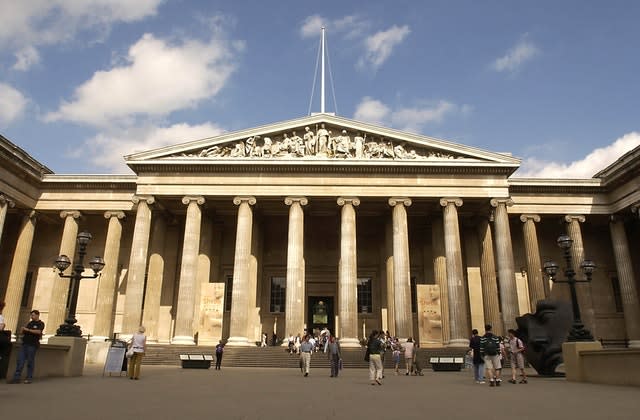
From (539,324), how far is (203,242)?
884 inches

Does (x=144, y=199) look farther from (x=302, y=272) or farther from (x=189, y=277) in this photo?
(x=302, y=272)

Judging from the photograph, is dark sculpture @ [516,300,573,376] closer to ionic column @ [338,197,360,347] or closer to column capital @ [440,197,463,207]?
ionic column @ [338,197,360,347]

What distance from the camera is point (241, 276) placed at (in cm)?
2991

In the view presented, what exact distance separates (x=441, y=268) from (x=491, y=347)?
17.8 metres

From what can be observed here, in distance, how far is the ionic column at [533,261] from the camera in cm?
3253

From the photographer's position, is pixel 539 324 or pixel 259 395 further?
pixel 539 324

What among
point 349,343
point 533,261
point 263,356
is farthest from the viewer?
point 533,261

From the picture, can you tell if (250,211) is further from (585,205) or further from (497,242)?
(585,205)

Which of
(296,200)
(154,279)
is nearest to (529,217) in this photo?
(296,200)

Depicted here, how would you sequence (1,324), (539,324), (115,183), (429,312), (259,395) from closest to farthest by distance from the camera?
(259,395) → (1,324) → (539,324) → (429,312) → (115,183)

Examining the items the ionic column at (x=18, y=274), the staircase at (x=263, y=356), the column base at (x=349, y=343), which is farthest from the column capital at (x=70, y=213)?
the column base at (x=349, y=343)

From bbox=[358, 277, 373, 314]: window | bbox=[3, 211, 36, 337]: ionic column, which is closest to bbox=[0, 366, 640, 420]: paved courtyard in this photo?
bbox=[3, 211, 36, 337]: ionic column

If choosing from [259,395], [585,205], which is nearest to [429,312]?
[585,205]

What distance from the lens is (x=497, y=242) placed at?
31.1 m
